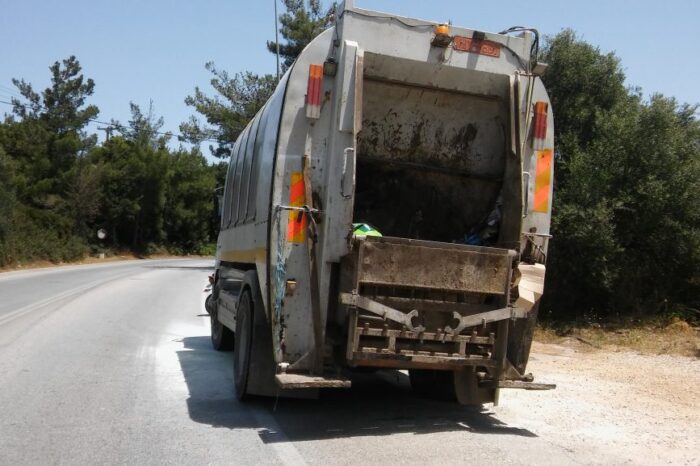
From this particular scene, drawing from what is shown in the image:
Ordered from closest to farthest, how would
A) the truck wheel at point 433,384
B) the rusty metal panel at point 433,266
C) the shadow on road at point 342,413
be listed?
the rusty metal panel at point 433,266 → the shadow on road at point 342,413 → the truck wheel at point 433,384

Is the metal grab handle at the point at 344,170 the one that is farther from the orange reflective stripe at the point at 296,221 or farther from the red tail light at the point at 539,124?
the red tail light at the point at 539,124

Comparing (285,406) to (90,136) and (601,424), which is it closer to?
(601,424)

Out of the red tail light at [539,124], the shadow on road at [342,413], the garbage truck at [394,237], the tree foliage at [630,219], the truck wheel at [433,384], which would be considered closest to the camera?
the garbage truck at [394,237]

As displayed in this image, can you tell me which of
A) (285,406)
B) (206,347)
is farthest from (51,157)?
(285,406)

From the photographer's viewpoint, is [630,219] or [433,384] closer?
[433,384]

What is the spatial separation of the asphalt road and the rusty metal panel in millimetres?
1329

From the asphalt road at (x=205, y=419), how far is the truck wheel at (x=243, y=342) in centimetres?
23

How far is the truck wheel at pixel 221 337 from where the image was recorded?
10.4 metres

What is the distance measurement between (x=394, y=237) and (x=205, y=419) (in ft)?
8.04

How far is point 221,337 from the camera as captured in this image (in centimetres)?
1045

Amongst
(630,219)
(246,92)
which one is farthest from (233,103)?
(630,219)

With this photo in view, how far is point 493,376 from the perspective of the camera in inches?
242

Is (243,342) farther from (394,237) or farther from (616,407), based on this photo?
(616,407)

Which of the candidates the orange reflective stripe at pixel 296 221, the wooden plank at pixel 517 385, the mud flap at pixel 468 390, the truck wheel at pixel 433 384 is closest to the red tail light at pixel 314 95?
the orange reflective stripe at pixel 296 221
